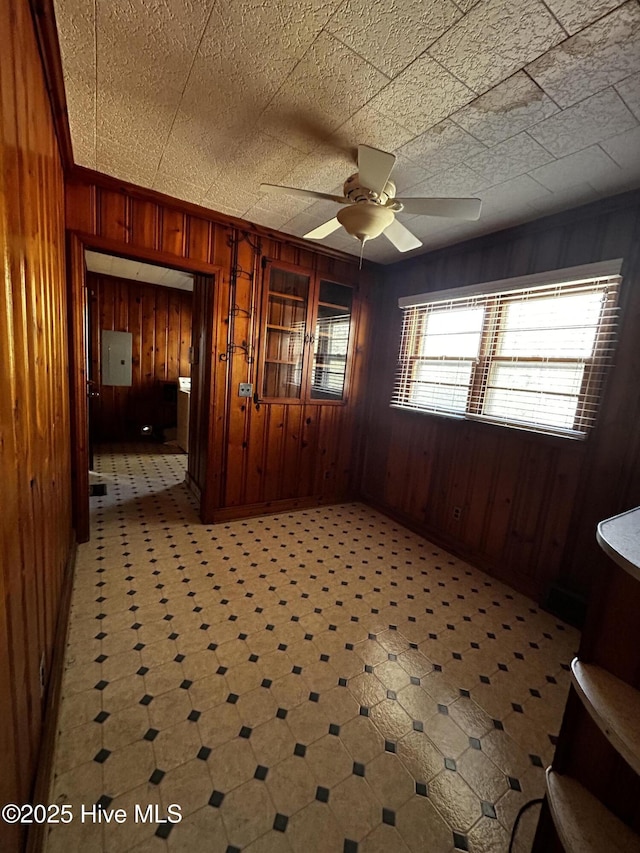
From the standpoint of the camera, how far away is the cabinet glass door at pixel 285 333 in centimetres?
330

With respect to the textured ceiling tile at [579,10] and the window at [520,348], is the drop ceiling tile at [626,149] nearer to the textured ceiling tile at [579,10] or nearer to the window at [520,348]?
the window at [520,348]

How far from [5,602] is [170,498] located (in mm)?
3043

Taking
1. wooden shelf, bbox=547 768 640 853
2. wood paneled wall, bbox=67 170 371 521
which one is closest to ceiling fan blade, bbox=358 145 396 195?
wood paneled wall, bbox=67 170 371 521

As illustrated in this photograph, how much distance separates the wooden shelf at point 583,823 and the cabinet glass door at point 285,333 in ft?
9.84

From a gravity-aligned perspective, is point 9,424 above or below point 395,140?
below

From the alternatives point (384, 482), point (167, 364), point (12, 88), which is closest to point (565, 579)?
point (384, 482)

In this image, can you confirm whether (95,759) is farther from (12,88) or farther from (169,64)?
(169,64)

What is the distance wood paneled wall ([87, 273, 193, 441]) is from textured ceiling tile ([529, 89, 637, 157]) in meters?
5.93

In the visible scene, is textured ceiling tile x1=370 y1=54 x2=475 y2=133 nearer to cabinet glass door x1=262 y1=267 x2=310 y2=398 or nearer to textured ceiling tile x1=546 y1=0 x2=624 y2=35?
textured ceiling tile x1=546 y1=0 x2=624 y2=35

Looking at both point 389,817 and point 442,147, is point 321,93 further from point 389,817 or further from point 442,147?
point 389,817

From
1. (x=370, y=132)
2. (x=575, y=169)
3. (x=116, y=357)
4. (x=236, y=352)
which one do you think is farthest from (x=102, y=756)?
(x=116, y=357)

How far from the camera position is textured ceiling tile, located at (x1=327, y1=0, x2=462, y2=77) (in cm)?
111

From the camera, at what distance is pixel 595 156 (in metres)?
1.75

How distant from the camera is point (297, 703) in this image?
156 cm
